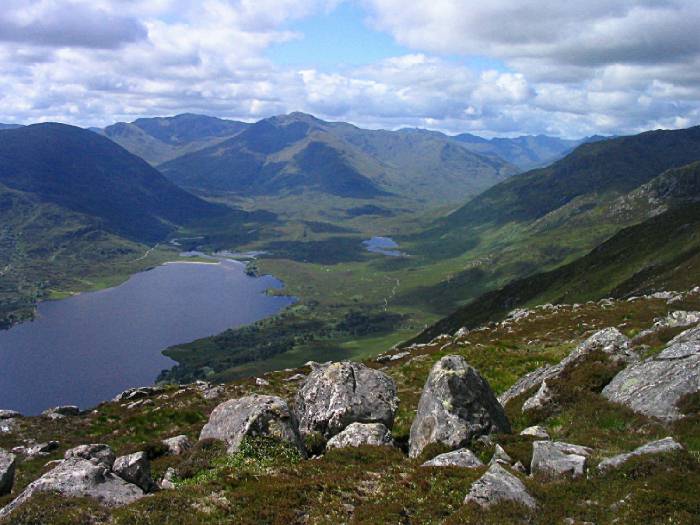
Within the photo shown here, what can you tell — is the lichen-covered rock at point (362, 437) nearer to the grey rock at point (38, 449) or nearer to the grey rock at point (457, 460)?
the grey rock at point (457, 460)

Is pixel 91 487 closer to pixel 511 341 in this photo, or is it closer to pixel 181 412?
pixel 181 412

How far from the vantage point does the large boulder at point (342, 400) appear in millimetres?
30391

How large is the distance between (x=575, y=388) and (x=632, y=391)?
3.20 meters

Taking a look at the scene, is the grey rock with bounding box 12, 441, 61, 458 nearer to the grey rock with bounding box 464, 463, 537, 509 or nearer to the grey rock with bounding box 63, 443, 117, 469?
the grey rock with bounding box 63, 443, 117, 469

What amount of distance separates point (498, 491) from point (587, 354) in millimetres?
18083

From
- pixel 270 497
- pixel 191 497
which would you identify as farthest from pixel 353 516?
pixel 191 497

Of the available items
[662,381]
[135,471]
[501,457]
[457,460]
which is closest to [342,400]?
[457,460]

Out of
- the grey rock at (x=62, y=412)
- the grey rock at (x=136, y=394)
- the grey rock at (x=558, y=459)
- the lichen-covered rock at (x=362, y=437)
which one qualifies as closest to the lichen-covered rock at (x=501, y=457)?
the grey rock at (x=558, y=459)

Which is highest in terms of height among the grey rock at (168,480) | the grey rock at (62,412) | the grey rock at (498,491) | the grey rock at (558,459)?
the grey rock at (498,491)

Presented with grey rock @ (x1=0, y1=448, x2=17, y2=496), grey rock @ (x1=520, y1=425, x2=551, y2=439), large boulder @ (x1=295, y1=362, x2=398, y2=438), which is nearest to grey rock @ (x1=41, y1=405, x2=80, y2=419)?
grey rock @ (x1=0, y1=448, x2=17, y2=496)

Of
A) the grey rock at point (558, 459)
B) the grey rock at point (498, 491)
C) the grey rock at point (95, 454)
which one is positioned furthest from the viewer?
the grey rock at point (95, 454)

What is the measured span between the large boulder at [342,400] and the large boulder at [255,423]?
338 cm

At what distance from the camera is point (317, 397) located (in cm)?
3212

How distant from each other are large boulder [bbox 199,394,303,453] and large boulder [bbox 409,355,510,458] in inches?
250
